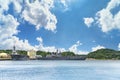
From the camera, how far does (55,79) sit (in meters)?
53.0

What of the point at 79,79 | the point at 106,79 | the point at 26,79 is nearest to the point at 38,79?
the point at 26,79

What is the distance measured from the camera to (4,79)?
51.1 meters

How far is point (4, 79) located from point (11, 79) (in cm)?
85

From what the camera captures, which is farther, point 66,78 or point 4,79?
point 66,78

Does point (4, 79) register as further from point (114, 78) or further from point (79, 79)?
point (114, 78)

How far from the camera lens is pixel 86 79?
53.0m

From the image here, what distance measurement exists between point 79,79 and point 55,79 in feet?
9.75

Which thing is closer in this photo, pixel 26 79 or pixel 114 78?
pixel 26 79

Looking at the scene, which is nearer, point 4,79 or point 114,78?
point 4,79

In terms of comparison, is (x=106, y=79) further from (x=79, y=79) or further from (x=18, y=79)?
(x=18, y=79)

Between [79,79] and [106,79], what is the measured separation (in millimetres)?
3460

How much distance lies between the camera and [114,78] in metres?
54.7

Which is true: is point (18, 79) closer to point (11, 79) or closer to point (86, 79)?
point (11, 79)

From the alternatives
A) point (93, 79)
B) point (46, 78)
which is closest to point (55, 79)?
point (46, 78)
